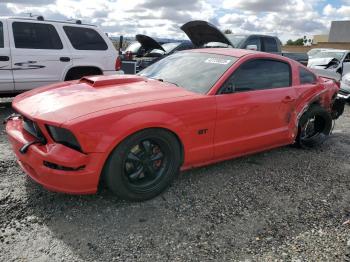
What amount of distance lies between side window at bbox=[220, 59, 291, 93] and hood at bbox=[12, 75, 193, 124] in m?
0.62

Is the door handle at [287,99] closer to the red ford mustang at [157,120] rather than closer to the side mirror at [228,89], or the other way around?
the red ford mustang at [157,120]

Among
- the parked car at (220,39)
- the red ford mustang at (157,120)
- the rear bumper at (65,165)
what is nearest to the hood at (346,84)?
the parked car at (220,39)

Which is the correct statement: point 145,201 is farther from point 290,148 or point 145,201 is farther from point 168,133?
point 290,148

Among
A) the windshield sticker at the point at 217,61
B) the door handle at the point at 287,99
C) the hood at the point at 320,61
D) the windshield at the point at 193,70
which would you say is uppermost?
the windshield sticker at the point at 217,61

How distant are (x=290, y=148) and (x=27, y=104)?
365cm

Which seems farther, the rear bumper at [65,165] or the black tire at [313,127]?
the black tire at [313,127]

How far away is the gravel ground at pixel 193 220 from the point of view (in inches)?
108

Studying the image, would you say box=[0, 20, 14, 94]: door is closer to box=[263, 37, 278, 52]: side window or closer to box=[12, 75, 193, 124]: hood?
box=[12, 75, 193, 124]: hood

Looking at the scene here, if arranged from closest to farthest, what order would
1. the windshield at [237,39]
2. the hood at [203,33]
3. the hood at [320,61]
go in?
the hood at [203,33] → the windshield at [237,39] → the hood at [320,61]

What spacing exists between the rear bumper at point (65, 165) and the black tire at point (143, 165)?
0.15 meters

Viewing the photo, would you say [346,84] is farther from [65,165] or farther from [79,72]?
[65,165]

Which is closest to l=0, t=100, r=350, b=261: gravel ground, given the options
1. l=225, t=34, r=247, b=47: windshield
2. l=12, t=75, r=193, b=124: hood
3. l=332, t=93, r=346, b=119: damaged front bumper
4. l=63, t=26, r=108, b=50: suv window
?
l=12, t=75, r=193, b=124: hood

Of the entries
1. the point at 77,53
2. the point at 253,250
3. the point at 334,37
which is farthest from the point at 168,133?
the point at 334,37

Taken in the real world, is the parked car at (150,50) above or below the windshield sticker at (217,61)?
below
